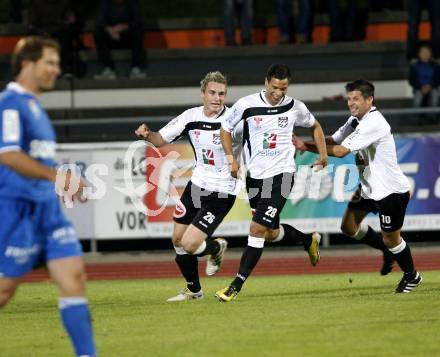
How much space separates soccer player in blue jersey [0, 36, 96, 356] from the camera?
268 inches

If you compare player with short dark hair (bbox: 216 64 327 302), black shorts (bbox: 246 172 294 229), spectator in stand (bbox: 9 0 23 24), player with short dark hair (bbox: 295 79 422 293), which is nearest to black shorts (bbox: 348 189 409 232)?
player with short dark hair (bbox: 295 79 422 293)

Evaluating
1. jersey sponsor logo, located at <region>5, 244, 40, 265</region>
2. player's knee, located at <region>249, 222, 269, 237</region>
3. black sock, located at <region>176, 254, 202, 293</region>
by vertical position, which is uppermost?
jersey sponsor logo, located at <region>5, 244, 40, 265</region>

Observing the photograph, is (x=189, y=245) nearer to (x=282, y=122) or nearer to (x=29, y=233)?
(x=282, y=122)

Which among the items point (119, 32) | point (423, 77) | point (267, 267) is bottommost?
point (267, 267)

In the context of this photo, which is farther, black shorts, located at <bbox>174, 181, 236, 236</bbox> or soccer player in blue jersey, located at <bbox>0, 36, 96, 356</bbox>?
black shorts, located at <bbox>174, 181, 236, 236</bbox>

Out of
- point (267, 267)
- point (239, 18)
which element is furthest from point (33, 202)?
point (239, 18)

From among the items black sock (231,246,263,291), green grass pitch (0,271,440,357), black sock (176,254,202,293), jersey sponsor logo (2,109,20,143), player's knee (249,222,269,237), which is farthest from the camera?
black sock (176,254,202,293)

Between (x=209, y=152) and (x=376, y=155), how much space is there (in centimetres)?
167

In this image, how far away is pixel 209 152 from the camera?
1120cm

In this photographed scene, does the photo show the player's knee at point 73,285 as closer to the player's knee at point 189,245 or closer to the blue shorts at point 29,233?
the blue shorts at point 29,233

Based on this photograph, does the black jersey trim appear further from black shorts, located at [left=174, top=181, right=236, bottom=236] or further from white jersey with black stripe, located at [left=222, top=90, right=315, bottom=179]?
black shorts, located at [left=174, top=181, right=236, bottom=236]

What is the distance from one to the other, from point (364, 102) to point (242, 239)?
6.38 meters

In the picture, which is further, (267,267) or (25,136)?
(267,267)

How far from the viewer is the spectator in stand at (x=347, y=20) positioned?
19109 mm
